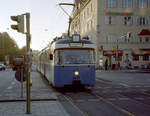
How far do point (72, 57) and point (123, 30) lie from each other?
3684 centimetres

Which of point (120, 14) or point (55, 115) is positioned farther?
point (120, 14)

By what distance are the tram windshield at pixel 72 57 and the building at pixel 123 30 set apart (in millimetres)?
33583

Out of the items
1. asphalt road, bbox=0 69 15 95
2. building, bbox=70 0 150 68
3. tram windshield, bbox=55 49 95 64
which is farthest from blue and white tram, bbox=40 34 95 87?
building, bbox=70 0 150 68

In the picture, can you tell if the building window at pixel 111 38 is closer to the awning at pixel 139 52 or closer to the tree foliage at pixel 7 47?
the awning at pixel 139 52

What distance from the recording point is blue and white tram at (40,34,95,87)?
45.8ft

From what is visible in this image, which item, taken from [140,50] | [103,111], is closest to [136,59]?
[140,50]

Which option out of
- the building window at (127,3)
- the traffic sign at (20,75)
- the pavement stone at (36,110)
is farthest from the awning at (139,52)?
the pavement stone at (36,110)

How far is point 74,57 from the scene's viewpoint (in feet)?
46.5

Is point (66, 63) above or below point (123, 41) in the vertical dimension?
below

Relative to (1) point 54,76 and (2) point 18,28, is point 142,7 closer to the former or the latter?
(1) point 54,76

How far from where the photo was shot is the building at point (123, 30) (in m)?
48.5

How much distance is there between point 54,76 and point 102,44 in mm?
35462

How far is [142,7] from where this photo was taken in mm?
49938

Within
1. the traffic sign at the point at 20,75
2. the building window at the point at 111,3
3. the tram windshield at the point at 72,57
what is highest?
the building window at the point at 111,3
